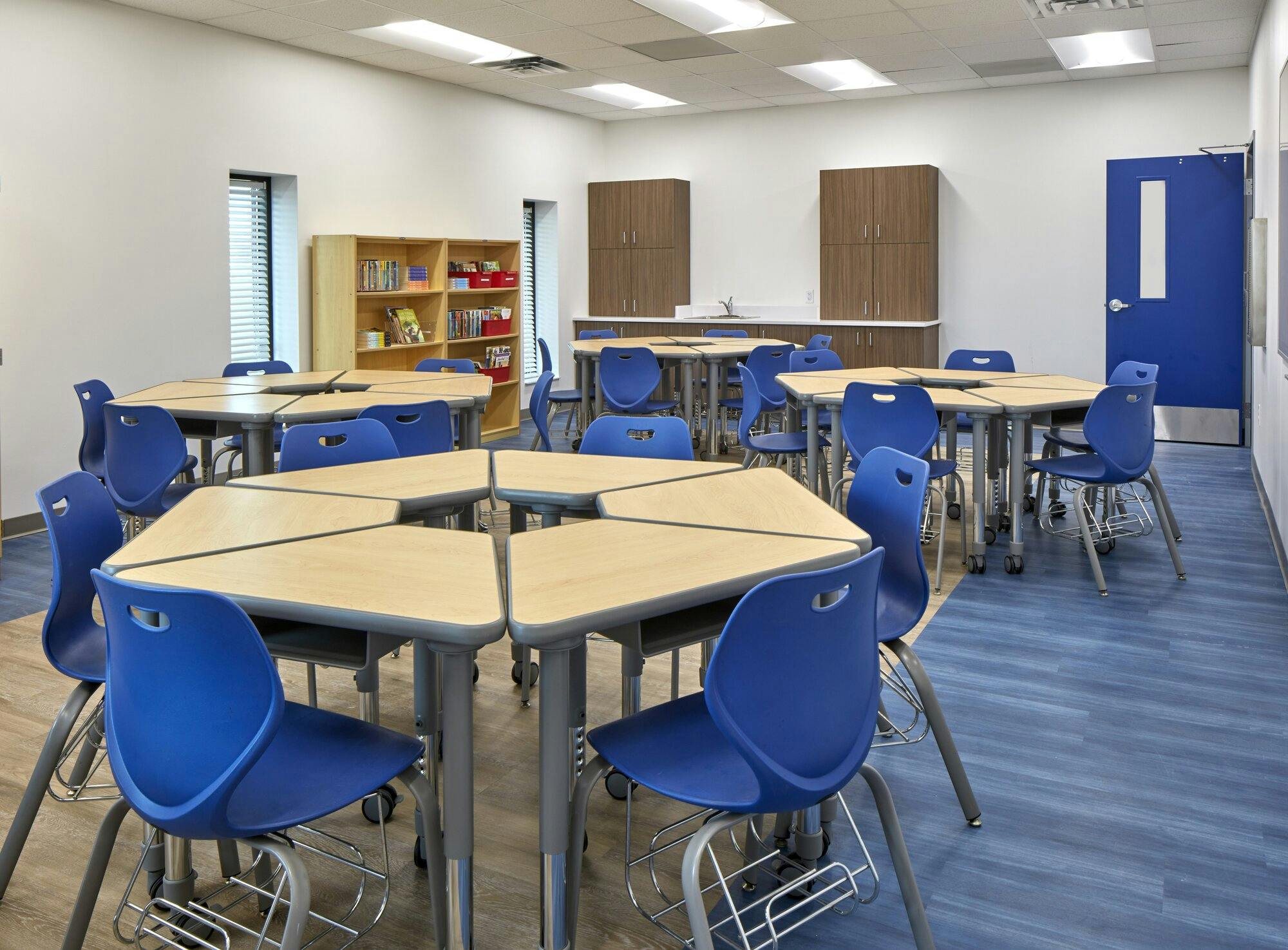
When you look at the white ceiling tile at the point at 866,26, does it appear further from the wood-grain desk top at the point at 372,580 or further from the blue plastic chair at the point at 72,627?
the blue plastic chair at the point at 72,627

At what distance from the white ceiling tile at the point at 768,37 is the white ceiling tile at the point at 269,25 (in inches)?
110

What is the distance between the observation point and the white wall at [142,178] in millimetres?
6102

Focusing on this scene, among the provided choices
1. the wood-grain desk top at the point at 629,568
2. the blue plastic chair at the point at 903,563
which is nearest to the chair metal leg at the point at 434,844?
the wood-grain desk top at the point at 629,568

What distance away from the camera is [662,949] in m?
2.22

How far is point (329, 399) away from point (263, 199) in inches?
151

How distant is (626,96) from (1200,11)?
505 centimetres

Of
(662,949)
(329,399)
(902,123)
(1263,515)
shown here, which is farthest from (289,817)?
(902,123)

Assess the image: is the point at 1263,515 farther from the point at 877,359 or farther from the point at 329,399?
the point at 329,399

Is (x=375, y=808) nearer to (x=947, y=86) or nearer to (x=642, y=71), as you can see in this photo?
(x=642, y=71)

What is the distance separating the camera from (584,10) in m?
6.83

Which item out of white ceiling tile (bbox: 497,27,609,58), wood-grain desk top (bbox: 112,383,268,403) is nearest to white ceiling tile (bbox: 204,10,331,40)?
white ceiling tile (bbox: 497,27,609,58)

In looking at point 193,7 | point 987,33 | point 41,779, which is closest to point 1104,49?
point 987,33

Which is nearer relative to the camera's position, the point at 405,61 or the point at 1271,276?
the point at 1271,276

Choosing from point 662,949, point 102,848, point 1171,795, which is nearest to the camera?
point 102,848
